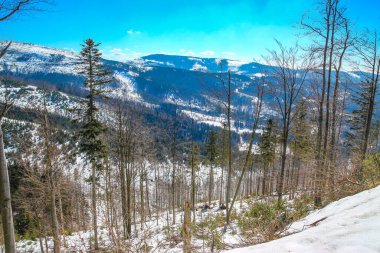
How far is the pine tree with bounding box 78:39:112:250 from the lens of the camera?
Result: 1571cm

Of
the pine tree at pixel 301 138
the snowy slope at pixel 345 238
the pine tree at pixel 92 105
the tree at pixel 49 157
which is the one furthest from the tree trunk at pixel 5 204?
the pine tree at pixel 301 138

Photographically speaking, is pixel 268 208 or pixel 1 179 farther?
pixel 268 208

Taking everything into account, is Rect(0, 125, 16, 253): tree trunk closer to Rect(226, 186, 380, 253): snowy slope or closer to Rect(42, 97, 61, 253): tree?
Rect(226, 186, 380, 253): snowy slope

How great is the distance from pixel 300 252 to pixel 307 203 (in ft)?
26.7

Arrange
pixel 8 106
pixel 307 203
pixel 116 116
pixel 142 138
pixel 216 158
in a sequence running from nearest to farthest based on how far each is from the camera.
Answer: pixel 8 106
pixel 307 203
pixel 116 116
pixel 142 138
pixel 216 158

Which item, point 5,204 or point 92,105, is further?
point 92,105

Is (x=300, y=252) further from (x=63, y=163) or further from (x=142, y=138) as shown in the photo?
(x=142, y=138)

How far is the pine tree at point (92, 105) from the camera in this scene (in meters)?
15.7

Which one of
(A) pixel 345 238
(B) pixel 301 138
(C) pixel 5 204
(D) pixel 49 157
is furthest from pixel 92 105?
(B) pixel 301 138

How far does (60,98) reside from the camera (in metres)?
177

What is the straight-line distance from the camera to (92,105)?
16312mm

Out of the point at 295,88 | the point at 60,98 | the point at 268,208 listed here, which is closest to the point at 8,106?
the point at 268,208

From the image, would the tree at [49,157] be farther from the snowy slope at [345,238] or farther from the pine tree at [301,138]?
the pine tree at [301,138]

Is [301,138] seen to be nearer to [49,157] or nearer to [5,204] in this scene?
[49,157]
